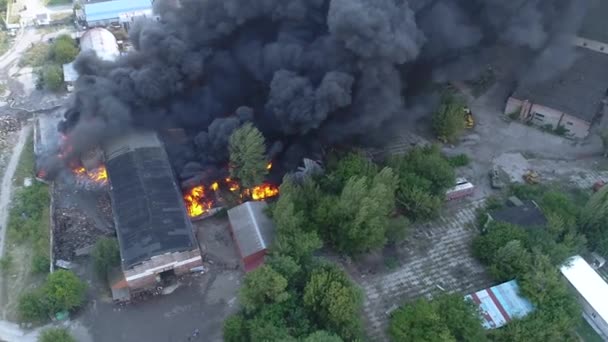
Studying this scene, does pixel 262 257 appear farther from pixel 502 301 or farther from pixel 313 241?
pixel 502 301

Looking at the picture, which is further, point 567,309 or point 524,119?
point 524,119

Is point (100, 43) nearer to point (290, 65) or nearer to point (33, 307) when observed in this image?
point (290, 65)

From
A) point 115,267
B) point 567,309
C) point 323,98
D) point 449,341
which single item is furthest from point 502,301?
point 115,267

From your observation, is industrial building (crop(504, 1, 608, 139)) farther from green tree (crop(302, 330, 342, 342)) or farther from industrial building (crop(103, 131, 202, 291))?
industrial building (crop(103, 131, 202, 291))

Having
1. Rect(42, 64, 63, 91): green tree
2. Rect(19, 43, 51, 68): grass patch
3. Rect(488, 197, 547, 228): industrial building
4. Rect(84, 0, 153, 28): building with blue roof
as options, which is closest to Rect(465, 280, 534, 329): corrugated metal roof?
Rect(488, 197, 547, 228): industrial building

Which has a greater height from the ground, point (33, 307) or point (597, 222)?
point (597, 222)

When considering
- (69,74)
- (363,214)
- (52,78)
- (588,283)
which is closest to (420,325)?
(363,214)
